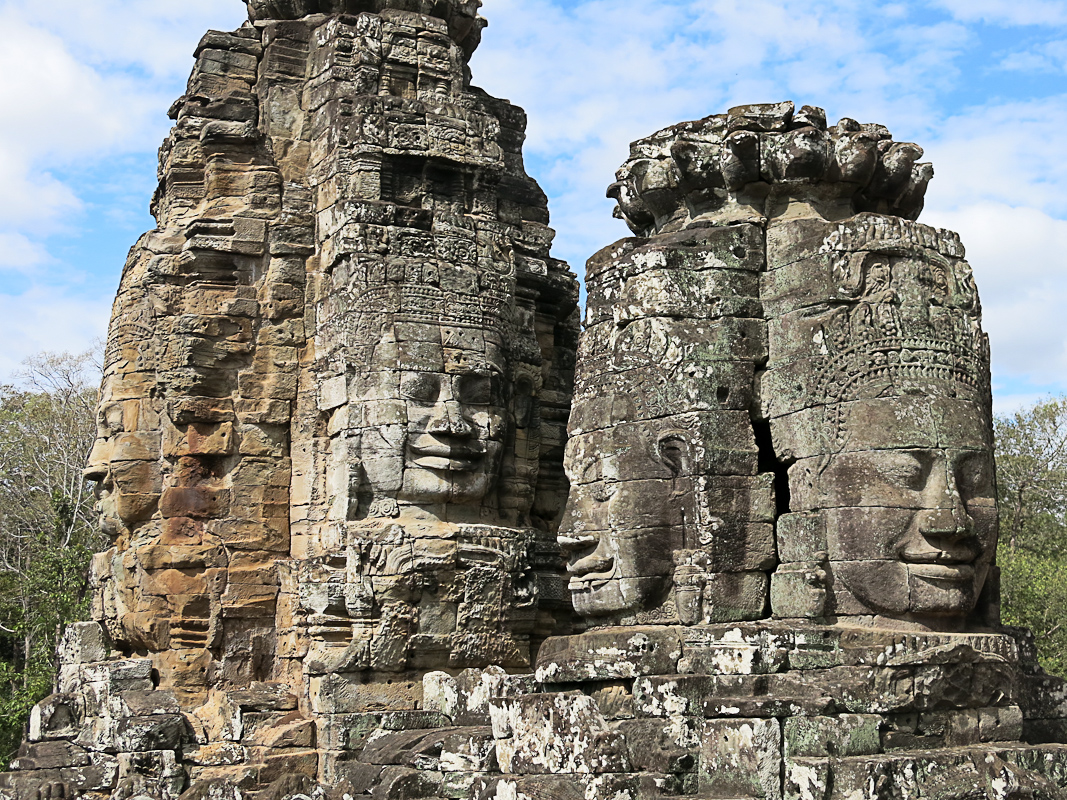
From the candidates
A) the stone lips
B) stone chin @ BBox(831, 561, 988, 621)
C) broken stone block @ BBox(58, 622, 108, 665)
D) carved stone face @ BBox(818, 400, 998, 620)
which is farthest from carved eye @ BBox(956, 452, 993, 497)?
broken stone block @ BBox(58, 622, 108, 665)

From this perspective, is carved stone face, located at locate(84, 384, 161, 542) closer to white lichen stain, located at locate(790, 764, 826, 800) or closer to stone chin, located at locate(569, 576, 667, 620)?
stone chin, located at locate(569, 576, 667, 620)

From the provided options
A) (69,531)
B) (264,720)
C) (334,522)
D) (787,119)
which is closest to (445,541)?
(334,522)

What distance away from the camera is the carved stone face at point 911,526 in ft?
28.5

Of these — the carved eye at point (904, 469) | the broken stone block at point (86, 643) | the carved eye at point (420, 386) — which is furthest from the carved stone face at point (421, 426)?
the carved eye at point (904, 469)

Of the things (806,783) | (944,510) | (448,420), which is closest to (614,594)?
(806,783)

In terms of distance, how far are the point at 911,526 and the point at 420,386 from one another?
20.3 feet

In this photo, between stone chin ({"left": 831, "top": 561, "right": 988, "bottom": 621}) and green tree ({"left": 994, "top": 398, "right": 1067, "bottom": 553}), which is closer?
stone chin ({"left": 831, "top": 561, "right": 988, "bottom": 621})

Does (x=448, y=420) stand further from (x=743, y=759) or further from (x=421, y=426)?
(x=743, y=759)

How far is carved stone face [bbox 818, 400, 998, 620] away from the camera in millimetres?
8688

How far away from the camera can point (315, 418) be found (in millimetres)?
14914

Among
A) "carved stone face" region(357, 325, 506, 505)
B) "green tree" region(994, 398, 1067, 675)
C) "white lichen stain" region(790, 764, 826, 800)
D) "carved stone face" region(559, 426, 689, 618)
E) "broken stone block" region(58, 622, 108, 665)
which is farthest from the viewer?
"green tree" region(994, 398, 1067, 675)

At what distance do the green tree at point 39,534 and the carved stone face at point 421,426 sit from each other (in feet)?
31.2

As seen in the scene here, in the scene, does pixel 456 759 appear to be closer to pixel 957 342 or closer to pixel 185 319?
pixel 957 342

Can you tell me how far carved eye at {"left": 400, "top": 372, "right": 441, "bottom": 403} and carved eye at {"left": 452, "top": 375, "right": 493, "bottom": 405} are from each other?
12.0 inches
